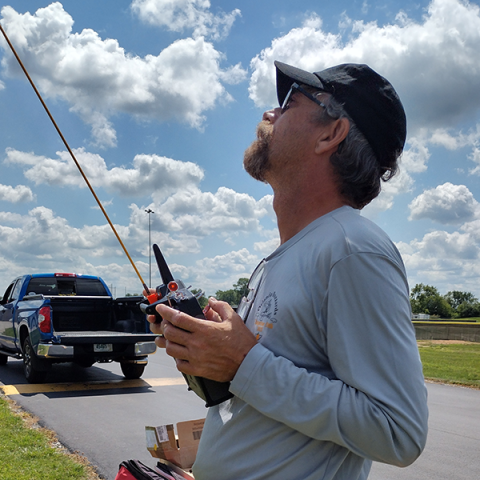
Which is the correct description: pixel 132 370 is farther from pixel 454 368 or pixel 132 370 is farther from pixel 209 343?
pixel 209 343

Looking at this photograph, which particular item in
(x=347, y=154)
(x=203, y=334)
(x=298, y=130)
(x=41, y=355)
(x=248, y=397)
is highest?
(x=298, y=130)

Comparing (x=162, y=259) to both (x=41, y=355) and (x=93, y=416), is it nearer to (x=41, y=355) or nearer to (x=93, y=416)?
(x=93, y=416)

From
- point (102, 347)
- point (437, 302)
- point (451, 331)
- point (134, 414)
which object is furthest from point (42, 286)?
point (437, 302)

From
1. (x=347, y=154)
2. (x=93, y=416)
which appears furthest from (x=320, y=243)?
(x=93, y=416)

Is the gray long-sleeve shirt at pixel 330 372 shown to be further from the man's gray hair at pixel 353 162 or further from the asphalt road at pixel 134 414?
the asphalt road at pixel 134 414

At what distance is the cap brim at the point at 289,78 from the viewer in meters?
1.70

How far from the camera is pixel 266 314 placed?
140cm

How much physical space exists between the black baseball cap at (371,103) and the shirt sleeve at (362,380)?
0.52 meters

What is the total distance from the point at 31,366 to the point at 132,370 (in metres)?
1.89

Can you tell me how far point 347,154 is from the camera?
5.26 ft

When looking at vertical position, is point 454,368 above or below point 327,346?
below

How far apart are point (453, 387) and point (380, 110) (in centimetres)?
996

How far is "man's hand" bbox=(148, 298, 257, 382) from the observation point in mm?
1319

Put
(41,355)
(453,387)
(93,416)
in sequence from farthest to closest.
Result: (453,387), (41,355), (93,416)
